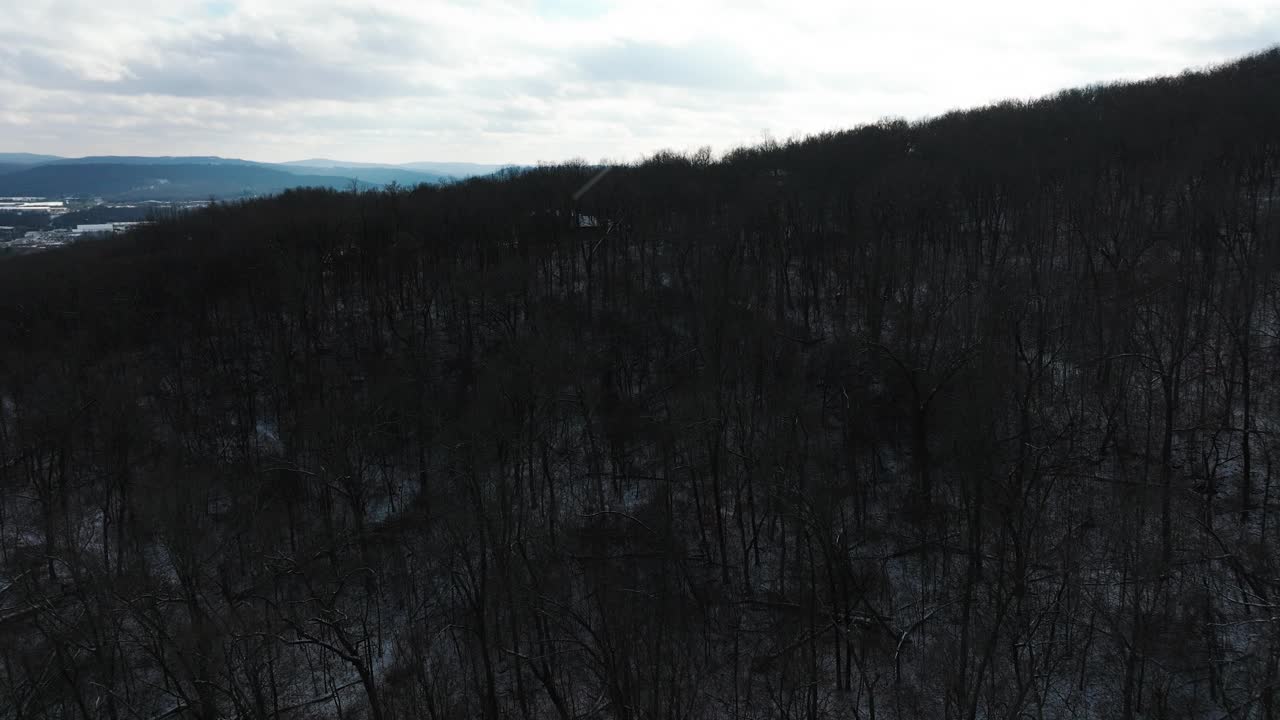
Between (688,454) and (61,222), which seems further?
(61,222)

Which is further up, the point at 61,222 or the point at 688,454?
the point at 61,222

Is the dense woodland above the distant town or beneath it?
beneath

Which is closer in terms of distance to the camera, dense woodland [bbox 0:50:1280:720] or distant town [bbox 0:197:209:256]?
dense woodland [bbox 0:50:1280:720]

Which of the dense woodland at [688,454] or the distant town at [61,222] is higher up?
the distant town at [61,222]

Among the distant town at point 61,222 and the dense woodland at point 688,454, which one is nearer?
the dense woodland at point 688,454

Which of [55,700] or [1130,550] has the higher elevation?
[1130,550]

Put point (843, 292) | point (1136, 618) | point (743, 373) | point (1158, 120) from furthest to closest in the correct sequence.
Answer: point (1158, 120) → point (843, 292) → point (743, 373) → point (1136, 618)

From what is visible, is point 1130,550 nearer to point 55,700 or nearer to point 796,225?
point 55,700

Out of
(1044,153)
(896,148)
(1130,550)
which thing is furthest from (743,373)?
(896,148)
